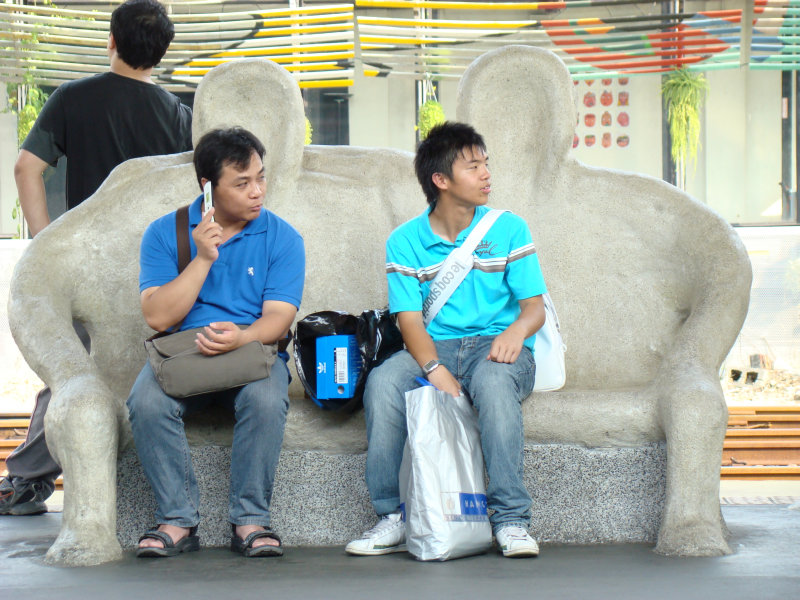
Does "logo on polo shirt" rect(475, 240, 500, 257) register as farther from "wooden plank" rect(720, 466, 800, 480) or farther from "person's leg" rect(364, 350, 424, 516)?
"wooden plank" rect(720, 466, 800, 480)

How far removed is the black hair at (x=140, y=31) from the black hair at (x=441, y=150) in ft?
3.73

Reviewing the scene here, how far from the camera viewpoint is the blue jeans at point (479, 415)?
3.19 metres

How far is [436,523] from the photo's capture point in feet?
10.2

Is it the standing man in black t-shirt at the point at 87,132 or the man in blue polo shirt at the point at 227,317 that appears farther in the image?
the standing man in black t-shirt at the point at 87,132

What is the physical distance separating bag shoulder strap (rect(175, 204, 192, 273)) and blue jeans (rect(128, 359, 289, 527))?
0.37 m

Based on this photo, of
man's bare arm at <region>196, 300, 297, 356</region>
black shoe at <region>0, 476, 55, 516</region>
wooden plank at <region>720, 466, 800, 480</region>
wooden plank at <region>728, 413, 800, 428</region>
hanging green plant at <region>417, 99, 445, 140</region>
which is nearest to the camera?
man's bare arm at <region>196, 300, 297, 356</region>

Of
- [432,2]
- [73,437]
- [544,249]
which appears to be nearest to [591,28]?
[432,2]

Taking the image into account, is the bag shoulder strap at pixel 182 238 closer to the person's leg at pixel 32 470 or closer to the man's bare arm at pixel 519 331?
the person's leg at pixel 32 470

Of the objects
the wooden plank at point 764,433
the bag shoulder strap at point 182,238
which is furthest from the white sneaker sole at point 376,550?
the wooden plank at point 764,433

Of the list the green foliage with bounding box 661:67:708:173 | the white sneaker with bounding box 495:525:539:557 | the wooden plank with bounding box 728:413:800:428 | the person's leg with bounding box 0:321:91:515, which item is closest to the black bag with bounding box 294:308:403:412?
the white sneaker with bounding box 495:525:539:557

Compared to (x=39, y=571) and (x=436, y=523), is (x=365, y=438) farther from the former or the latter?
(x=39, y=571)

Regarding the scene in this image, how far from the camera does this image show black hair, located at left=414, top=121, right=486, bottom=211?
3.54 metres

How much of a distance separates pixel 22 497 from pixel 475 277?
75.5 inches

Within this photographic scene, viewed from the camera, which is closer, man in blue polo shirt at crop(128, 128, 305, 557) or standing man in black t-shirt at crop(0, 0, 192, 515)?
man in blue polo shirt at crop(128, 128, 305, 557)
